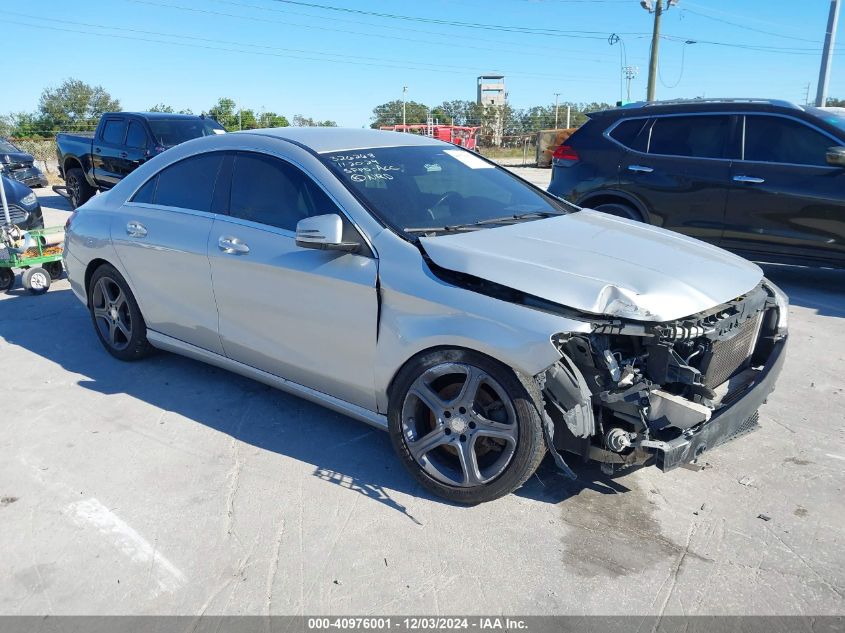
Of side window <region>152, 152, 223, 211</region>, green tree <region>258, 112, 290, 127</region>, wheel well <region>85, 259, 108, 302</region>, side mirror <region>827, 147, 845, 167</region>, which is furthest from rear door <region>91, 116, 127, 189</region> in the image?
green tree <region>258, 112, 290, 127</region>

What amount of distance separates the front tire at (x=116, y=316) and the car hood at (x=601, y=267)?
268cm

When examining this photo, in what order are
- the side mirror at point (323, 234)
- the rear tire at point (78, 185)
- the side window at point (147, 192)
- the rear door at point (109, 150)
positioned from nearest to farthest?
1. the side mirror at point (323, 234)
2. the side window at point (147, 192)
3. the rear door at point (109, 150)
4. the rear tire at point (78, 185)

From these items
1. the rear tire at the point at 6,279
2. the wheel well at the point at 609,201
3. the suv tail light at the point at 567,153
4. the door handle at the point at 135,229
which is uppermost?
the suv tail light at the point at 567,153

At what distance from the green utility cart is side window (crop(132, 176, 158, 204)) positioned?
3.17 meters

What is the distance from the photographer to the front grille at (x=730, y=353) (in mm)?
3201

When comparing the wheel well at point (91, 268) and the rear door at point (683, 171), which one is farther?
the rear door at point (683, 171)

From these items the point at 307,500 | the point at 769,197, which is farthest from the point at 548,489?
the point at 769,197

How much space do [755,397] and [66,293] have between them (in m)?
6.94

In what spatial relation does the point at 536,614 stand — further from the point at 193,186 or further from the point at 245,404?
the point at 193,186

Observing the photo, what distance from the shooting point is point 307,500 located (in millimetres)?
3436

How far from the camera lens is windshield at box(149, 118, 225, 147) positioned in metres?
12.7

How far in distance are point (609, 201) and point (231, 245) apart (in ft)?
16.3

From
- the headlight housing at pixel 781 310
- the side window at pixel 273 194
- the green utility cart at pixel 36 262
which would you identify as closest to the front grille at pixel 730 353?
the headlight housing at pixel 781 310

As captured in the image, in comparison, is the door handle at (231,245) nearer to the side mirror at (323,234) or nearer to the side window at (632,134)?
the side mirror at (323,234)
